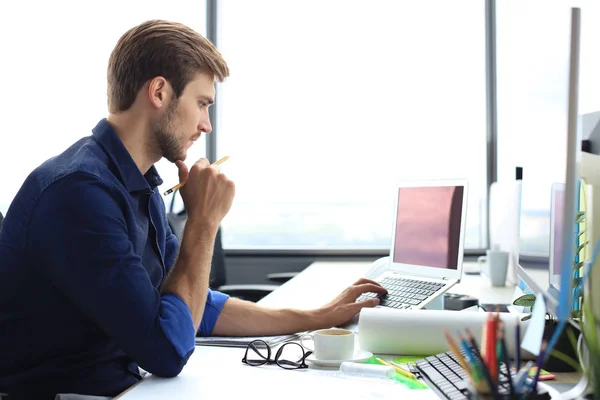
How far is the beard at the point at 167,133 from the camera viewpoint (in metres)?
1.39

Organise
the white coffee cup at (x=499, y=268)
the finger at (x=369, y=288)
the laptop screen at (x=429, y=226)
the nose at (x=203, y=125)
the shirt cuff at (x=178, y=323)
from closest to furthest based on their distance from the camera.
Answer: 1. the shirt cuff at (x=178, y=323)
2. the nose at (x=203, y=125)
3. the finger at (x=369, y=288)
4. the laptop screen at (x=429, y=226)
5. the white coffee cup at (x=499, y=268)

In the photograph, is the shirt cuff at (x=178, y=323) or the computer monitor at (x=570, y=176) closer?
the computer monitor at (x=570, y=176)

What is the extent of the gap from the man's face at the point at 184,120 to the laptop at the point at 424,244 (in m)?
0.62

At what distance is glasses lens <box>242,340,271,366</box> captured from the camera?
1226 mm

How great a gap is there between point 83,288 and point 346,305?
653 mm

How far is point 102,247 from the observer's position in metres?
1.11

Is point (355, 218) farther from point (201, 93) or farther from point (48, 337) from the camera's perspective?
point (48, 337)

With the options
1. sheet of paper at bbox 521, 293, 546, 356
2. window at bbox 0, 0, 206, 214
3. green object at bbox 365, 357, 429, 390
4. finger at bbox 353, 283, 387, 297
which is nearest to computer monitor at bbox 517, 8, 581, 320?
sheet of paper at bbox 521, 293, 546, 356

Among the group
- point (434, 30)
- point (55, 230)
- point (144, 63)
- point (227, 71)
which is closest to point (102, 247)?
point (55, 230)

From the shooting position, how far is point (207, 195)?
1393 mm

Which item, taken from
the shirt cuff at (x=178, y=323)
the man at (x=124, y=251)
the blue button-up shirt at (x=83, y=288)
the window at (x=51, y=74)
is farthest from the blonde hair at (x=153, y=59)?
the window at (x=51, y=74)

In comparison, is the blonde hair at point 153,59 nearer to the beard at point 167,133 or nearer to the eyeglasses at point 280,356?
the beard at point 167,133

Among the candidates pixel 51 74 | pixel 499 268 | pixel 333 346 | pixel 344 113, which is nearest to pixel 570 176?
pixel 333 346

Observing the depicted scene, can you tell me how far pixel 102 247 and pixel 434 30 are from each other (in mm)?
3048
